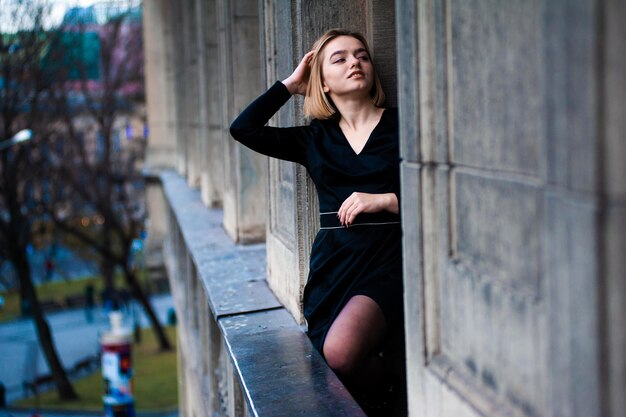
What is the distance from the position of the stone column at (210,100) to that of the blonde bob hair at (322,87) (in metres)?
6.00

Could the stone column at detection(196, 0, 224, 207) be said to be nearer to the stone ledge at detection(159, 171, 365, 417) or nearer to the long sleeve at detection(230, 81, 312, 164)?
the stone ledge at detection(159, 171, 365, 417)

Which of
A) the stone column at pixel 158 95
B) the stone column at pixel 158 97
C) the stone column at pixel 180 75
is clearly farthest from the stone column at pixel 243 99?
the stone column at pixel 158 95

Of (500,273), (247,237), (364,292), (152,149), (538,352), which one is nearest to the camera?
(538,352)

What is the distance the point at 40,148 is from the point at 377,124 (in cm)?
2039

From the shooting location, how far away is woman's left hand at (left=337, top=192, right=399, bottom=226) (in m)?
3.50

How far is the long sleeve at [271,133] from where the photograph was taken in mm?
3988

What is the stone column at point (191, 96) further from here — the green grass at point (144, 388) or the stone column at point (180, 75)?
the green grass at point (144, 388)

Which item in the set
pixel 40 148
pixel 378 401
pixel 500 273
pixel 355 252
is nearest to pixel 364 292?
pixel 355 252

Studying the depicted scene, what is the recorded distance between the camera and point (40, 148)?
22578 millimetres

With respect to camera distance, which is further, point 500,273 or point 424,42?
point 424,42

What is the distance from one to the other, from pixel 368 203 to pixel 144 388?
62.5 ft

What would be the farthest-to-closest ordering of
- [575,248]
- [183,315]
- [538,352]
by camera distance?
1. [183,315]
2. [538,352]
3. [575,248]

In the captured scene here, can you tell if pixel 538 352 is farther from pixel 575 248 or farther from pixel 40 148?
pixel 40 148

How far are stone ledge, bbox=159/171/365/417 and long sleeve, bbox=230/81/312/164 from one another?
0.93 meters
